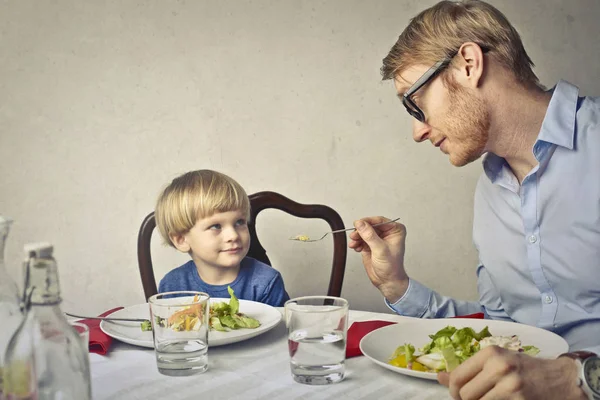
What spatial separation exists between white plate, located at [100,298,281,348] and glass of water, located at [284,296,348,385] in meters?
0.21

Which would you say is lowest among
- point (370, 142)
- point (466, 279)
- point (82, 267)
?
point (466, 279)

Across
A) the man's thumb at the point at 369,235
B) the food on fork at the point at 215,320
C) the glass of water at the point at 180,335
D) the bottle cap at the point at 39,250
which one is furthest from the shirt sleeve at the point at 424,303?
the bottle cap at the point at 39,250

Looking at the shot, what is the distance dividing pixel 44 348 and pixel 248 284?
134 centimetres

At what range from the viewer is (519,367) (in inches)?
35.6

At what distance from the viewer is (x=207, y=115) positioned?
2619 mm

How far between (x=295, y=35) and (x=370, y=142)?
1.64 feet

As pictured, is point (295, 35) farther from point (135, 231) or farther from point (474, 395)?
point (474, 395)

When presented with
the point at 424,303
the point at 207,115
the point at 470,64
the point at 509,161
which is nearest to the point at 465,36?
the point at 470,64

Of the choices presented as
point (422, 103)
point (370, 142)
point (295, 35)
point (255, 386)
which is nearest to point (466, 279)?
point (370, 142)

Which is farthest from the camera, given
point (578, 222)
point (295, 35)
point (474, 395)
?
point (295, 35)

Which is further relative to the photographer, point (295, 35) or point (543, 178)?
point (295, 35)

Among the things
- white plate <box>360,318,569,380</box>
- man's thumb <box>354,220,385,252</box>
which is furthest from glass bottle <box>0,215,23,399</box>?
man's thumb <box>354,220,385,252</box>

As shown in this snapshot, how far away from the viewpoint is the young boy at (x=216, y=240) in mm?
2109

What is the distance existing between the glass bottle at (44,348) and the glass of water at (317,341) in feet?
1.03
